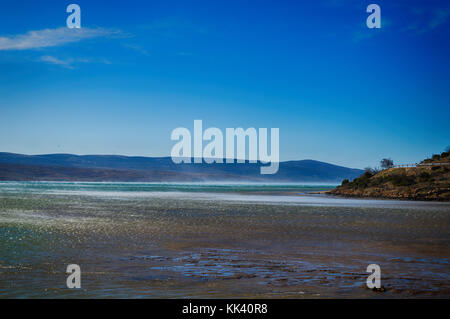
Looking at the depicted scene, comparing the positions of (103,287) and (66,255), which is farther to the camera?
(66,255)

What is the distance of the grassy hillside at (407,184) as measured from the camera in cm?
5888

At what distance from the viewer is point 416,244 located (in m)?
16.3

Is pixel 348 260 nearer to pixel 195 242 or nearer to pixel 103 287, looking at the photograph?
pixel 195 242

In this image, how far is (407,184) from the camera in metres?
66.6

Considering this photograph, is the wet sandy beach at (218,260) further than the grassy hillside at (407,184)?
No

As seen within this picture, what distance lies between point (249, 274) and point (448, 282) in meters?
4.46

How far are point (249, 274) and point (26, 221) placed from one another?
15.3 m

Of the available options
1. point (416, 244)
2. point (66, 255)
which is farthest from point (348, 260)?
point (66, 255)

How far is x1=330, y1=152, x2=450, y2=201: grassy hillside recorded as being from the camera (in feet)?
193

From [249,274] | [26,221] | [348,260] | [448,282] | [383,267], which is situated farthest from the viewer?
[26,221]

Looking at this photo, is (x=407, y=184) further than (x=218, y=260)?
Yes

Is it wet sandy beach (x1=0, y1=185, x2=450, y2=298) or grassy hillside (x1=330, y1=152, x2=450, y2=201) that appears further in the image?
grassy hillside (x1=330, y1=152, x2=450, y2=201)
